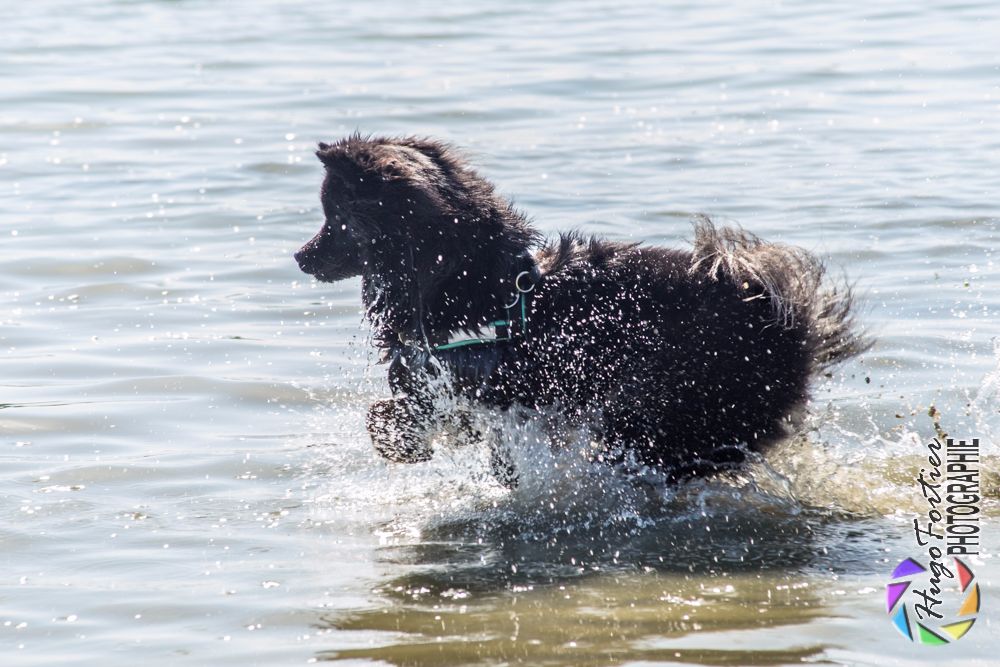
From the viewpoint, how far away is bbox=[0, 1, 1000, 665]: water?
13.6ft

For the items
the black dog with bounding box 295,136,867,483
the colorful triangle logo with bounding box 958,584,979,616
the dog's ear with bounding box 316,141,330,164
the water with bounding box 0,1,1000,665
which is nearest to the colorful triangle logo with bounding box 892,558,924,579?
the water with bounding box 0,1,1000,665

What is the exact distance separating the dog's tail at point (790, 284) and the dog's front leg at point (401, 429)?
120 cm

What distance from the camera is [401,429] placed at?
5324 millimetres

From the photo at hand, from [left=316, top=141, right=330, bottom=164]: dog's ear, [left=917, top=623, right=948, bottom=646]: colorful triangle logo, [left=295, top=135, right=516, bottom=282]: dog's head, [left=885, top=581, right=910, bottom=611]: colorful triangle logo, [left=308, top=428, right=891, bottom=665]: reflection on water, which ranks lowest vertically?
[left=917, top=623, right=948, bottom=646]: colorful triangle logo

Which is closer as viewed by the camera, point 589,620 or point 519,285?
point 589,620

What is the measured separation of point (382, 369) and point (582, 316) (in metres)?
1.86

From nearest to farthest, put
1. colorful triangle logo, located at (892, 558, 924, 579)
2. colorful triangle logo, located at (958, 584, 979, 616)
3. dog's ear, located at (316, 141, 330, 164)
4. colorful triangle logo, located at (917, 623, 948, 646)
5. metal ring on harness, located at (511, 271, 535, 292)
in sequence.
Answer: colorful triangle logo, located at (917, 623, 948, 646), colorful triangle logo, located at (958, 584, 979, 616), colorful triangle logo, located at (892, 558, 924, 579), metal ring on harness, located at (511, 271, 535, 292), dog's ear, located at (316, 141, 330, 164)

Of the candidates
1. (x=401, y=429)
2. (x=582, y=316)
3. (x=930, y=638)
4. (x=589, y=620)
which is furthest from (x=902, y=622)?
(x=401, y=429)

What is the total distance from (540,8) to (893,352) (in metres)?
13.0

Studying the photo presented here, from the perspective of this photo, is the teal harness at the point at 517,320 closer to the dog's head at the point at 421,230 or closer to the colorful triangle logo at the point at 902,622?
the dog's head at the point at 421,230

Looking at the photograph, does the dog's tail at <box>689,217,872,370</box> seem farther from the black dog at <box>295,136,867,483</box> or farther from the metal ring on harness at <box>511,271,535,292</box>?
the metal ring on harness at <box>511,271,535,292</box>

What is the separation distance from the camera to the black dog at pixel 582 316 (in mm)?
4863

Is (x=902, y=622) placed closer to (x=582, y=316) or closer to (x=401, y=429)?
(x=582, y=316)

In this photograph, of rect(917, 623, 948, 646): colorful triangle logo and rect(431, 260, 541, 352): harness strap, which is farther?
rect(431, 260, 541, 352): harness strap
